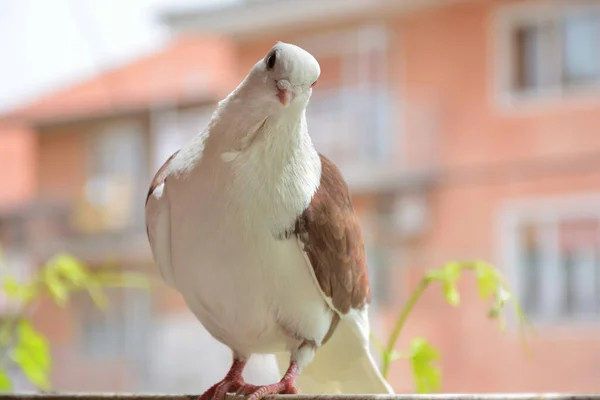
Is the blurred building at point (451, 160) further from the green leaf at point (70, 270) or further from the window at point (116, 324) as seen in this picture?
the green leaf at point (70, 270)

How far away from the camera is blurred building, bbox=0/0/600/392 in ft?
9.08

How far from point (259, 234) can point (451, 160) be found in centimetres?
271

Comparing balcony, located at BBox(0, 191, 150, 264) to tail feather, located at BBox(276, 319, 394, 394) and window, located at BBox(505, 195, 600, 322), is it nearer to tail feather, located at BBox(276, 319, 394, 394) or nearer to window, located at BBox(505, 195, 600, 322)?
window, located at BBox(505, 195, 600, 322)

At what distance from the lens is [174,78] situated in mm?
4008

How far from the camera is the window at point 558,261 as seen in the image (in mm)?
2791

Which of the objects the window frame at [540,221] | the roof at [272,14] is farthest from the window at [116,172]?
the window frame at [540,221]

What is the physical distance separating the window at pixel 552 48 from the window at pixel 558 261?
0.42 metres

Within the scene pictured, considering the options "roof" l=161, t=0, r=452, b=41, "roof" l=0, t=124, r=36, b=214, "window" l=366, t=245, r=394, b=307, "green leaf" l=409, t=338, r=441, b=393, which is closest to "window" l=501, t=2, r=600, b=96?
"roof" l=161, t=0, r=452, b=41

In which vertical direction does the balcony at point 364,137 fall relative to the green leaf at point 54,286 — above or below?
above

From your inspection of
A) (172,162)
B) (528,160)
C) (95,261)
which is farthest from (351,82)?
(172,162)

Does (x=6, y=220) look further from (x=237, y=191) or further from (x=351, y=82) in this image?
(x=237, y=191)

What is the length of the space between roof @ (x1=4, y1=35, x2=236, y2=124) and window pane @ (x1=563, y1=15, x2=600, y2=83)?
147cm

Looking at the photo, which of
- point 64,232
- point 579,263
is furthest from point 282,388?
point 64,232

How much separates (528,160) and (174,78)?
1.80m
